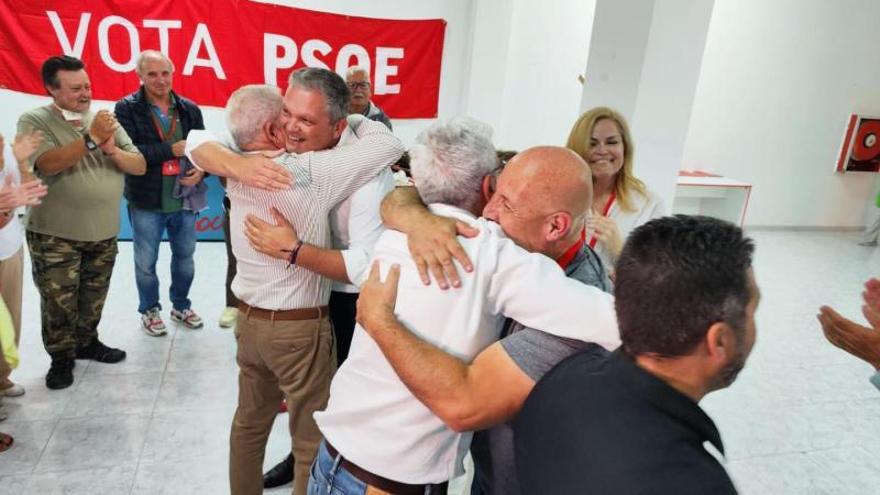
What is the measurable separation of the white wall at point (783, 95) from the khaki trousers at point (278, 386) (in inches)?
278

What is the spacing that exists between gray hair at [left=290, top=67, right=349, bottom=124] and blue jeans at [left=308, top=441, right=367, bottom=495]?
3.03 feet

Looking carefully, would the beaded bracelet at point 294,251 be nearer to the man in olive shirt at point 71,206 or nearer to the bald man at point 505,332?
the bald man at point 505,332

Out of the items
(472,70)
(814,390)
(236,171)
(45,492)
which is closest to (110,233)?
(45,492)

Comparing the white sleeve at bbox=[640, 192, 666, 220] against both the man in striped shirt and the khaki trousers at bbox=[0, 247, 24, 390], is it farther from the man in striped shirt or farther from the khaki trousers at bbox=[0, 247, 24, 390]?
the khaki trousers at bbox=[0, 247, 24, 390]

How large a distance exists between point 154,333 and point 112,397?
68 centimetres

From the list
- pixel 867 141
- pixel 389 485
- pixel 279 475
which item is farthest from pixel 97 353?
pixel 867 141

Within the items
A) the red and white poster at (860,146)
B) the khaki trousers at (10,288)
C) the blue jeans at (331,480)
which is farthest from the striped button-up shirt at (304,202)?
the red and white poster at (860,146)

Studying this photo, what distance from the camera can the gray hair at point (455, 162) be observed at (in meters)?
1.18

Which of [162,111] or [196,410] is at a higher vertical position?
[162,111]

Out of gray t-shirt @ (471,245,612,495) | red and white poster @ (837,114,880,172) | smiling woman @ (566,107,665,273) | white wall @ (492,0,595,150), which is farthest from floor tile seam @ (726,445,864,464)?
red and white poster @ (837,114,880,172)

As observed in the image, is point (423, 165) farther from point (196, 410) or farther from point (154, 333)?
point (154, 333)

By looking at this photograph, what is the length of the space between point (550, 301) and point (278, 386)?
4.24 feet

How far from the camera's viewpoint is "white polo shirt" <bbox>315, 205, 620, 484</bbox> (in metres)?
0.95

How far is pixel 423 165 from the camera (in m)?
1.20
